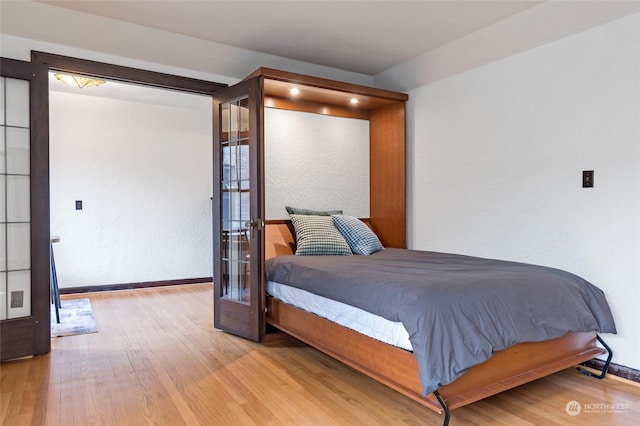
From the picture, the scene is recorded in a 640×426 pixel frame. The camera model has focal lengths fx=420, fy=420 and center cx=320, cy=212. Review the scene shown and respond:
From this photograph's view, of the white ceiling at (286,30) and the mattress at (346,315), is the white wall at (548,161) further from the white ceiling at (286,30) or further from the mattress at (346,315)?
the mattress at (346,315)

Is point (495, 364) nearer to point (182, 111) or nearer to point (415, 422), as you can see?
point (415, 422)

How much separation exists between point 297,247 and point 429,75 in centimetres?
203

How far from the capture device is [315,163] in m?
4.29

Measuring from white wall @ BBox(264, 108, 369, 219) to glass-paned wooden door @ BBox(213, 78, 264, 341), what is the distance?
17.3 inches

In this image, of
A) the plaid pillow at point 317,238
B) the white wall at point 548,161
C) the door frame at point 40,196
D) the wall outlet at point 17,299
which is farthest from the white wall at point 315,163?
the wall outlet at point 17,299

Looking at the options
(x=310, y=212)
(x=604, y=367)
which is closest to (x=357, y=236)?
(x=310, y=212)

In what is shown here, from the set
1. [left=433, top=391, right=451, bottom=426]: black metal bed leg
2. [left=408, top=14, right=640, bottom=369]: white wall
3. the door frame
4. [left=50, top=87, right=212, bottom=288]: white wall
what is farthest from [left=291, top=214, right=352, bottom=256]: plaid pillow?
[left=50, top=87, right=212, bottom=288]: white wall

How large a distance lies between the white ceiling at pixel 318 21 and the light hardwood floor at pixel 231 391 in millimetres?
2481

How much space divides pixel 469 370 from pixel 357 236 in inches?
75.2

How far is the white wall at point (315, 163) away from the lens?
405 centimetres

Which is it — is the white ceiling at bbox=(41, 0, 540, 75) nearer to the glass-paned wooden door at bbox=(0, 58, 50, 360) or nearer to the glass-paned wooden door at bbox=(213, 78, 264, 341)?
the glass-paned wooden door at bbox=(213, 78, 264, 341)

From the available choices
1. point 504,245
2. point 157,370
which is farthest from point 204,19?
point 504,245

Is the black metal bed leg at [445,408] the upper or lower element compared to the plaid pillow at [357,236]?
lower

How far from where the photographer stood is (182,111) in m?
5.97
